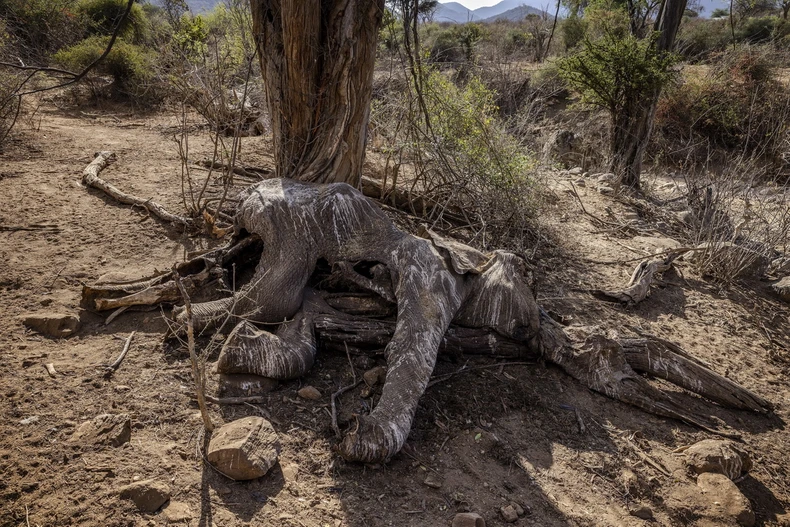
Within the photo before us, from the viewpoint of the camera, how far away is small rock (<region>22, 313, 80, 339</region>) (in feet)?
9.79

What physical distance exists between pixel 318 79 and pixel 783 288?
15.7 ft

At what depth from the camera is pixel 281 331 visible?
9.66 feet

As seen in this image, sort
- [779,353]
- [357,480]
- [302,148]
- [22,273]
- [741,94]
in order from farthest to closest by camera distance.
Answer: [741,94]
[779,353]
[302,148]
[22,273]
[357,480]

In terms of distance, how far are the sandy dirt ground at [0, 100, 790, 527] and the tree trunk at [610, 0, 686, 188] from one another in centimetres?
460

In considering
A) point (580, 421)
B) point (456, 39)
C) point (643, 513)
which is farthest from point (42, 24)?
point (456, 39)

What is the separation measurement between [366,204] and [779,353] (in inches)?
142

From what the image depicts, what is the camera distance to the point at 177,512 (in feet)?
6.55

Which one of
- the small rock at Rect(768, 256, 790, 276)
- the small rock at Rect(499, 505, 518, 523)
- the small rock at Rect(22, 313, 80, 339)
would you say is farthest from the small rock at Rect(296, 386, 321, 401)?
the small rock at Rect(768, 256, 790, 276)

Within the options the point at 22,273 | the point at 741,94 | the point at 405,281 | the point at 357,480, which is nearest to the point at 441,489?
the point at 357,480

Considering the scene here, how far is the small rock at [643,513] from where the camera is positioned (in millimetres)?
2418

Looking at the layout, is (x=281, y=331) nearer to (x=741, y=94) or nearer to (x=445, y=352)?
(x=445, y=352)

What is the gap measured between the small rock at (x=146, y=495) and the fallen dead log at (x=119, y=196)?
8.22 ft

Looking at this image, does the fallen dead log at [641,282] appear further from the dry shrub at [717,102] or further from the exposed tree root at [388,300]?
the dry shrub at [717,102]

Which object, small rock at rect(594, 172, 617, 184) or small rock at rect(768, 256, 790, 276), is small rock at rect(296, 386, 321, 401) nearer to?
Answer: small rock at rect(768, 256, 790, 276)
